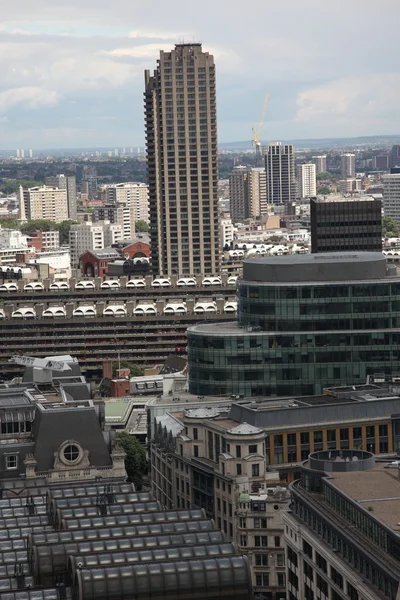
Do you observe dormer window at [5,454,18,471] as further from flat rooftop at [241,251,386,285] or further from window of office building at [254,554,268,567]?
flat rooftop at [241,251,386,285]

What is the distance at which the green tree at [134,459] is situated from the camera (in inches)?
6152

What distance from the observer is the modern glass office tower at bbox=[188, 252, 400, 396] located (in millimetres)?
155250

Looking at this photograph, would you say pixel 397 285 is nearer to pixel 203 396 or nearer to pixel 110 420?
pixel 203 396

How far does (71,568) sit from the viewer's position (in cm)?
9306

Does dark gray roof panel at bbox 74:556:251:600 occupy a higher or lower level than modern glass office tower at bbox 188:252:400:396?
lower

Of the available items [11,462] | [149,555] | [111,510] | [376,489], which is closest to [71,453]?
[11,462]

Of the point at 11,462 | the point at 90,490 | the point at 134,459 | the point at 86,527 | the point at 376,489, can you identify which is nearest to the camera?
the point at 86,527

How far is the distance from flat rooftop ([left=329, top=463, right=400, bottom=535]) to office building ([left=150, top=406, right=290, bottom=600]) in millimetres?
9444

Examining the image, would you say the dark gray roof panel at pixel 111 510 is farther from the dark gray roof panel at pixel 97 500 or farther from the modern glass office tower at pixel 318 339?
the modern glass office tower at pixel 318 339

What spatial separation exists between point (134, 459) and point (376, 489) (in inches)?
2166

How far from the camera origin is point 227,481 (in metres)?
130

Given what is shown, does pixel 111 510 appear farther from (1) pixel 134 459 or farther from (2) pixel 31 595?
Result: (1) pixel 134 459

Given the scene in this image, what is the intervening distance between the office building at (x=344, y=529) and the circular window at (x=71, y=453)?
1782 centimetres

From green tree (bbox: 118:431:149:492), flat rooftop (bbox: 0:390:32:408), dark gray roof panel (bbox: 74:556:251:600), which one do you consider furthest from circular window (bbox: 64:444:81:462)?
dark gray roof panel (bbox: 74:556:251:600)
